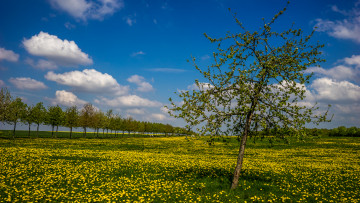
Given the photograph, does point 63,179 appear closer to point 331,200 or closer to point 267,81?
point 267,81

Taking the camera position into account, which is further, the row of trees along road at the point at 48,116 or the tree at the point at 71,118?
the tree at the point at 71,118

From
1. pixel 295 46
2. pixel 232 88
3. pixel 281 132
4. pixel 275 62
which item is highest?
pixel 295 46

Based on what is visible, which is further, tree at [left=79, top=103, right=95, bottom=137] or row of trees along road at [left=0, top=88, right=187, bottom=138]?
tree at [left=79, top=103, right=95, bottom=137]

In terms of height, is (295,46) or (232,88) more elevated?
(295,46)

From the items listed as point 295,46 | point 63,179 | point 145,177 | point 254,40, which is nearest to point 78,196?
point 63,179

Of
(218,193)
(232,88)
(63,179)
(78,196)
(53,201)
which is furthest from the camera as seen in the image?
(63,179)

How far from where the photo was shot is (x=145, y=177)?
1748 centimetres

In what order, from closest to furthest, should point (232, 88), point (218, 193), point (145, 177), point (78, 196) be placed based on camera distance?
point (78, 196) < point (218, 193) < point (232, 88) < point (145, 177)

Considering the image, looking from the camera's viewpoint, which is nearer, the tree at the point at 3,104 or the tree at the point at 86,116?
the tree at the point at 3,104

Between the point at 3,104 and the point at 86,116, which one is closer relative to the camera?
the point at 3,104

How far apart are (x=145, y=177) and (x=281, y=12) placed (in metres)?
16.1

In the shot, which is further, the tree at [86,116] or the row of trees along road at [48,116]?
the tree at [86,116]

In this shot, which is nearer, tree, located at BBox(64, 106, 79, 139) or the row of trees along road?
the row of trees along road

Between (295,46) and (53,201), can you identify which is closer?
(53,201)
